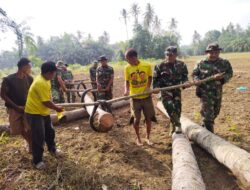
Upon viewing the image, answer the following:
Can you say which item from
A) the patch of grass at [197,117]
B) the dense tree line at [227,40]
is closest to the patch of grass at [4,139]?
the patch of grass at [197,117]

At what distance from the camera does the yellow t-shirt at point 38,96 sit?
396cm

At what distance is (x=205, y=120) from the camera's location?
5266 millimetres

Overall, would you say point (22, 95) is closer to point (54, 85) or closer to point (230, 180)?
point (230, 180)

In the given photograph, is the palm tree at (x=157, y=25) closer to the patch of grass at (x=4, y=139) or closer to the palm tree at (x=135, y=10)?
the palm tree at (x=135, y=10)

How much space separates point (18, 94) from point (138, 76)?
2119 millimetres

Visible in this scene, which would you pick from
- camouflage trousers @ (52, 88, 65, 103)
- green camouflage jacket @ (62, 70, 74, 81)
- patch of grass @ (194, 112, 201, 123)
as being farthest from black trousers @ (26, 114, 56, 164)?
green camouflage jacket @ (62, 70, 74, 81)

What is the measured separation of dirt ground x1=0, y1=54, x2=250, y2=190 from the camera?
3.85 m

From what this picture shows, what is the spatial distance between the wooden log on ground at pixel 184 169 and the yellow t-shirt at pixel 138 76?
116 centimetres

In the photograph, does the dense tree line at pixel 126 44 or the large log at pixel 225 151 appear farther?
the dense tree line at pixel 126 44

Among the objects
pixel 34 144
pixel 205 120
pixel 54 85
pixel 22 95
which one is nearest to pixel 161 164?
pixel 205 120

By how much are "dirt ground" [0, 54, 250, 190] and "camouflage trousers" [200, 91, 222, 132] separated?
559mm

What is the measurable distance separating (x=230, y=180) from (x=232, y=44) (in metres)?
62.8

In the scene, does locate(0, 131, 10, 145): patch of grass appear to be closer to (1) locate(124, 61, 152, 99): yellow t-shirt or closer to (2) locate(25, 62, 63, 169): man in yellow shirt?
(2) locate(25, 62, 63, 169): man in yellow shirt

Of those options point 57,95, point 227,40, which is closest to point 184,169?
point 57,95
